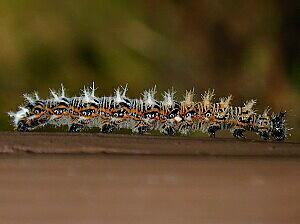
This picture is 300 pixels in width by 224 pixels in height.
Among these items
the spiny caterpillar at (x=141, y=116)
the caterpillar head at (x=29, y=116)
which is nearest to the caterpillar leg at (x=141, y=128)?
the spiny caterpillar at (x=141, y=116)

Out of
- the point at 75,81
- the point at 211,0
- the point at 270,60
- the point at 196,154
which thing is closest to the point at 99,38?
the point at 75,81

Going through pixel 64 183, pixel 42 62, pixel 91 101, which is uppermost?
pixel 42 62

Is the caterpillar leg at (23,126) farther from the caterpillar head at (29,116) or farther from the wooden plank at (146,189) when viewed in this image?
the wooden plank at (146,189)

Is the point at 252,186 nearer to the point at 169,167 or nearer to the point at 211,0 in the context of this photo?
the point at 169,167

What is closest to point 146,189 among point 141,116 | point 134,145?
point 134,145

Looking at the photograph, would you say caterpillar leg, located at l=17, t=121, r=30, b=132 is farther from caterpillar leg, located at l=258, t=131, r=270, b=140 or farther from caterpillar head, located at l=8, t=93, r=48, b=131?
caterpillar leg, located at l=258, t=131, r=270, b=140

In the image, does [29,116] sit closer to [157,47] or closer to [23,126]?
[23,126]
